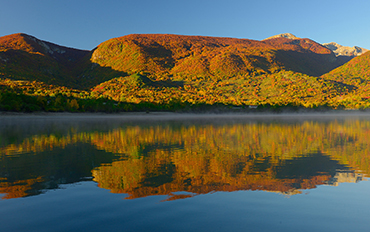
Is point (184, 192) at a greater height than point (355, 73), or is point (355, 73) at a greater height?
point (355, 73)

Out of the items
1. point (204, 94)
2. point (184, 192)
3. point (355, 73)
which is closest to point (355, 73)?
point (355, 73)

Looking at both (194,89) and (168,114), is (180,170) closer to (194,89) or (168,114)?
(168,114)

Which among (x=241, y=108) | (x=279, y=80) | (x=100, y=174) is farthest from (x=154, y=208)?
→ (x=279, y=80)

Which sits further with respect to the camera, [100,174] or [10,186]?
[100,174]

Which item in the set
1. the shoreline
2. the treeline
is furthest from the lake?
the treeline

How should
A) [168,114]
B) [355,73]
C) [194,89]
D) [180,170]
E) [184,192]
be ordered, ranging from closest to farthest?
1. [184,192]
2. [180,170]
3. [168,114]
4. [194,89]
5. [355,73]

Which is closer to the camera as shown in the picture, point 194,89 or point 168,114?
point 168,114

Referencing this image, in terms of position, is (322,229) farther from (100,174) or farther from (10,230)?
(100,174)

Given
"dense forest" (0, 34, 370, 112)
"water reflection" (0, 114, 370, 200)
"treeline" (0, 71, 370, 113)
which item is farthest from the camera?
"dense forest" (0, 34, 370, 112)

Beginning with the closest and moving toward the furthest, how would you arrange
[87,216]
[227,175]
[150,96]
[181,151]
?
[87,216]
[227,175]
[181,151]
[150,96]

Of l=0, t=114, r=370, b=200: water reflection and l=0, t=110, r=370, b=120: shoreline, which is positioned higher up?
l=0, t=114, r=370, b=200: water reflection

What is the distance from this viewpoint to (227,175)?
11.8 meters

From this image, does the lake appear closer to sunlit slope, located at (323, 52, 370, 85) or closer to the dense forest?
the dense forest

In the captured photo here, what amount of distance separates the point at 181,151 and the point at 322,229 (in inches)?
479
